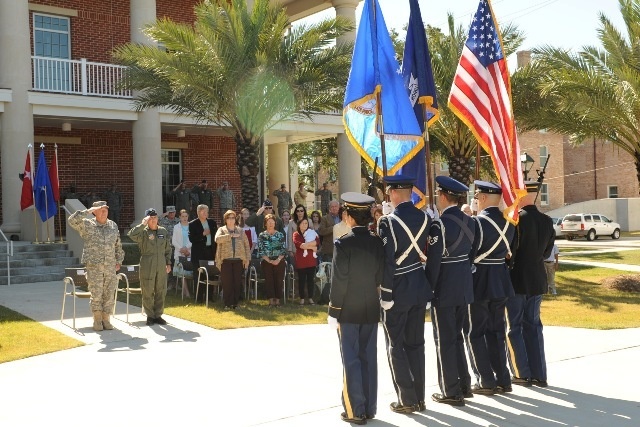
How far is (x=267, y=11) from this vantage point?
56.4 ft

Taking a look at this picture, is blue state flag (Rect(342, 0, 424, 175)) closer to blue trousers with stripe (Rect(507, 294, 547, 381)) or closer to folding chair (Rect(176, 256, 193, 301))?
blue trousers with stripe (Rect(507, 294, 547, 381))

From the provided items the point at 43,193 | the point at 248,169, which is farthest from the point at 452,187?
the point at 43,193

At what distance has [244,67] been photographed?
54.4ft

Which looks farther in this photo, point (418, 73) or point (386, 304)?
point (418, 73)

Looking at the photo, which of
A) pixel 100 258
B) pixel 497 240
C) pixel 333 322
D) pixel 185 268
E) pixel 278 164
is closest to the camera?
pixel 333 322

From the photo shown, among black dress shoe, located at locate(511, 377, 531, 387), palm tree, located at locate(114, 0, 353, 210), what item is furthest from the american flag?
palm tree, located at locate(114, 0, 353, 210)

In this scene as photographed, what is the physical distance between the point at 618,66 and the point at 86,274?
14.0m

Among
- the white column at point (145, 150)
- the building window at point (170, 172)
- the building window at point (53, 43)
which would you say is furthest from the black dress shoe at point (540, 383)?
the building window at point (170, 172)

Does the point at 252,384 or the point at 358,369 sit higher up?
the point at 358,369

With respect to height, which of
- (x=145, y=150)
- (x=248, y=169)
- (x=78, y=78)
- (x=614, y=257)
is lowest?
(x=614, y=257)

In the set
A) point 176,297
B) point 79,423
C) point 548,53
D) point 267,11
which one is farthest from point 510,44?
point 79,423

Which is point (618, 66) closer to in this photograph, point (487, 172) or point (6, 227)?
point (6, 227)

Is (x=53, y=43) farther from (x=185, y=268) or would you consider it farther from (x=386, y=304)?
(x=386, y=304)

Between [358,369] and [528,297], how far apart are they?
2206mm
